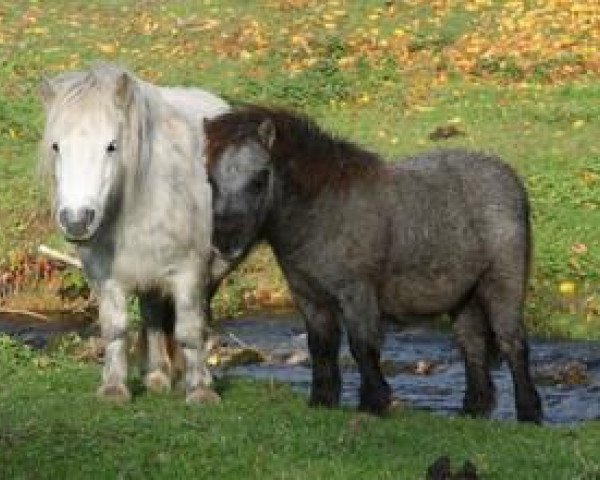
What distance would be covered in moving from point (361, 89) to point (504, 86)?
2239 mm

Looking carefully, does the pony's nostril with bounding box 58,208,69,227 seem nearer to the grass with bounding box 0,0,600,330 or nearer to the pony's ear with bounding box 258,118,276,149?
the pony's ear with bounding box 258,118,276,149

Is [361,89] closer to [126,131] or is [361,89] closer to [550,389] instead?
[550,389]

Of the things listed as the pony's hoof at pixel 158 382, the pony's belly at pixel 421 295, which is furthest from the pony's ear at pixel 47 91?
the pony's belly at pixel 421 295

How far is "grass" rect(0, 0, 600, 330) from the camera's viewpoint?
722 inches

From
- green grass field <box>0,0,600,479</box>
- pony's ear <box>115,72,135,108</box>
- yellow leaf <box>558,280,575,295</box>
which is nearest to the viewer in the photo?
green grass field <box>0,0,600,479</box>

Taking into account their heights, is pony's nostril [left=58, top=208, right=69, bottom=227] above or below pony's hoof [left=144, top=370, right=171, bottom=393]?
above

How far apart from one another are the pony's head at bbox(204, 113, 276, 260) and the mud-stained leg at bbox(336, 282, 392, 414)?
832 mm

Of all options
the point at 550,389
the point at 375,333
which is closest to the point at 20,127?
the point at 550,389

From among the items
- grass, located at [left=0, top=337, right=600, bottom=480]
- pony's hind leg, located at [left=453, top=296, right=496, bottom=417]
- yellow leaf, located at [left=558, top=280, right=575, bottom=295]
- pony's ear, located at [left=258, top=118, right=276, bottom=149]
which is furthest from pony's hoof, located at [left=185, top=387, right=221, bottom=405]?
yellow leaf, located at [left=558, top=280, right=575, bottom=295]

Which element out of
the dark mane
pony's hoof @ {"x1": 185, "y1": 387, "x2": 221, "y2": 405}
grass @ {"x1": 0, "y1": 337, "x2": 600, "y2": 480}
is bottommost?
pony's hoof @ {"x1": 185, "y1": 387, "x2": 221, "y2": 405}

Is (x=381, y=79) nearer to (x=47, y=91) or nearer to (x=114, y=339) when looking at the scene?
(x=114, y=339)

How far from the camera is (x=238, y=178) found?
10984 millimetres

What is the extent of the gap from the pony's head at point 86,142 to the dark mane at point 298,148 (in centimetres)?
66

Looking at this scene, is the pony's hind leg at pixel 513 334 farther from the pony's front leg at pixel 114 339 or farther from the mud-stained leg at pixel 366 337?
the pony's front leg at pixel 114 339
